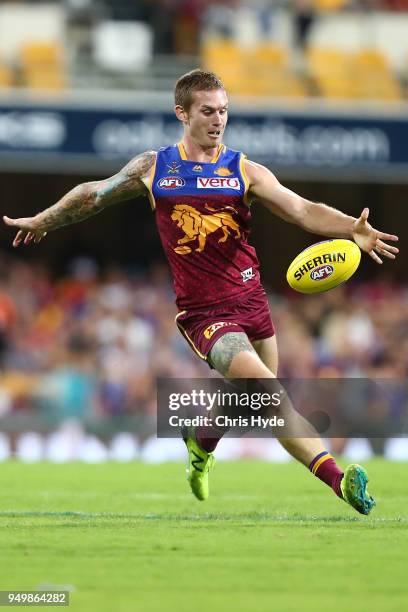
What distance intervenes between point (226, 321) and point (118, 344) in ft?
31.0

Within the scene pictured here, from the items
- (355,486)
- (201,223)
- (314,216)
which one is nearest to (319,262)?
(314,216)

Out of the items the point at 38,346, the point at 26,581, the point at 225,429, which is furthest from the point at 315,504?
the point at 38,346

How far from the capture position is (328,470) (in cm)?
724

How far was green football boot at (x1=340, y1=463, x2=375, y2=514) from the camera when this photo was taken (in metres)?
6.98

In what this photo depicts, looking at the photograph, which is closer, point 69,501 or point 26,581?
point 26,581

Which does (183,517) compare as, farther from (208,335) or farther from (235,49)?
(235,49)

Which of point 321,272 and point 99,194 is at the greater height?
point 99,194

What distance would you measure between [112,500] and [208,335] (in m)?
1.91

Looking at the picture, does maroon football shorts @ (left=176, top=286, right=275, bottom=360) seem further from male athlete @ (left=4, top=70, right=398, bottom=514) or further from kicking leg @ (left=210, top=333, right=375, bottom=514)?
kicking leg @ (left=210, top=333, right=375, bottom=514)

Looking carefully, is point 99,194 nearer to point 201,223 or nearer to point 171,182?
point 171,182

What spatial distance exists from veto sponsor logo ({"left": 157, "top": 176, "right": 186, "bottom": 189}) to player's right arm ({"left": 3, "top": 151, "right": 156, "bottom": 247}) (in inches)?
4.7

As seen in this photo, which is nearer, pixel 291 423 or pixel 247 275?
pixel 291 423

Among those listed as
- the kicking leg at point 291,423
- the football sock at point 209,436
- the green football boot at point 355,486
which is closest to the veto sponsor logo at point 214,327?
the kicking leg at point 291,423

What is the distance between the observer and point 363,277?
21922mm
